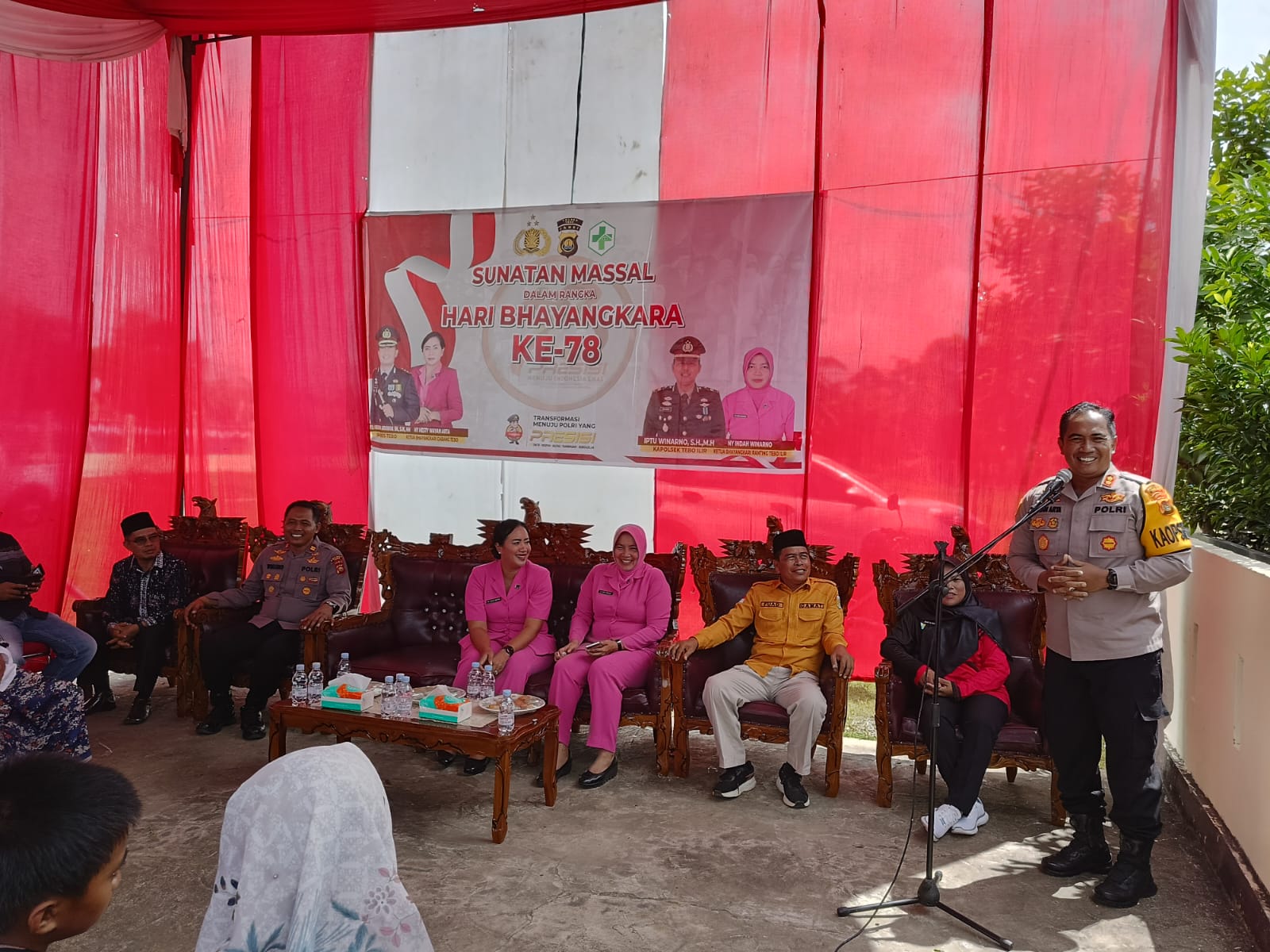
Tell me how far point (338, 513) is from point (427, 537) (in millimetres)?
589

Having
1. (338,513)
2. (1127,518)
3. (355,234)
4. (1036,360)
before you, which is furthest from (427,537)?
(1127,518)

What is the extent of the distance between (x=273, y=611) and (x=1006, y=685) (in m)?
3.56

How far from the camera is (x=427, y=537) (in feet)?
20.1

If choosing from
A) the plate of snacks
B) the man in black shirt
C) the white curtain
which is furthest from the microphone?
the white curtain

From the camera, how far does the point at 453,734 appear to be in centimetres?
349

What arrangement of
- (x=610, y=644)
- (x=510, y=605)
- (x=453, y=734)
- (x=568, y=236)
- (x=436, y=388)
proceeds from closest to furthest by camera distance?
1. (x=453, y=734)
2. (x=610, y=644)
3. (x=510, y=605)
4. (x=568, y=236)
5. (x=436, y=388)

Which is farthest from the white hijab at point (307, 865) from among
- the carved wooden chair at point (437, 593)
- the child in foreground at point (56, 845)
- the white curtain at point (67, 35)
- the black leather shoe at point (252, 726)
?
the white curtain at point (67, 35)

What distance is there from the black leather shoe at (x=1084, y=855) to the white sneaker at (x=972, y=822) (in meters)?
0.33

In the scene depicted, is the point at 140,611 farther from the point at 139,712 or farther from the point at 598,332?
the point at 598,332

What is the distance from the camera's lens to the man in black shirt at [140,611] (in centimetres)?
491

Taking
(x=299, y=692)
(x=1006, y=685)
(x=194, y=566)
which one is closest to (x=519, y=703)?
(x=299, y=692)

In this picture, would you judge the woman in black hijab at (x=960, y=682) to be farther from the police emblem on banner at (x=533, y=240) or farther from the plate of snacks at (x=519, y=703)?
the police emblem on banner at (x=533, y=240)

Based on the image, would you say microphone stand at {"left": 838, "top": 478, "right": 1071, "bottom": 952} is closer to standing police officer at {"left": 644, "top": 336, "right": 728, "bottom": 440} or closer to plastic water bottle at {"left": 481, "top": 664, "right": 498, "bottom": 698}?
plastic water bottle at {"left": 481, "top": 664, "right": 498, "bottom": 698}

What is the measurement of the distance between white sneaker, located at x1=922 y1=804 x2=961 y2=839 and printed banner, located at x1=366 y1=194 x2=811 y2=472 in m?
1.97
